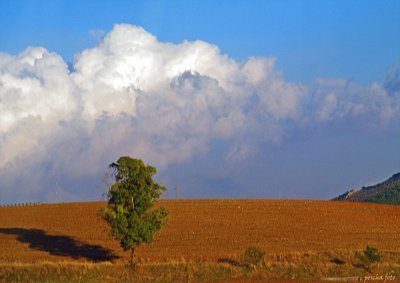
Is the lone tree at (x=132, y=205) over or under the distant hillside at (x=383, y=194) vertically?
under

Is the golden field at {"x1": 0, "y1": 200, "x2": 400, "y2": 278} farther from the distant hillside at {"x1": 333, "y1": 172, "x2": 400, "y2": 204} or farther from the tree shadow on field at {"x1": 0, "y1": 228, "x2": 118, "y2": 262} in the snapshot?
the distant hillside at {"x1": 333, "y1": 172, "x2": 400, "y2": 204}

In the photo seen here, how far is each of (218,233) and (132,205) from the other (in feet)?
61.7

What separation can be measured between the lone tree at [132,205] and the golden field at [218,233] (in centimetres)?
252

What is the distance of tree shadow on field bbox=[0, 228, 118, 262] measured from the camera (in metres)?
72.1

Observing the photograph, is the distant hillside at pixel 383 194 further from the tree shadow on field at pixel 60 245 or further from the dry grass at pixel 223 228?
the tree shadow on field at pixel 60 245

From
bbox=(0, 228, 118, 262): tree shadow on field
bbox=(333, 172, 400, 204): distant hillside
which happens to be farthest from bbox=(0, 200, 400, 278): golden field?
bbox=(333, 172, 400, 204): distant hillside

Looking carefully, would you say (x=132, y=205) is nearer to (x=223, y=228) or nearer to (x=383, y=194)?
(x=223, y=228)

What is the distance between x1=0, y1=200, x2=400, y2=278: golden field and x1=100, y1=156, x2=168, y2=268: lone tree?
252cm

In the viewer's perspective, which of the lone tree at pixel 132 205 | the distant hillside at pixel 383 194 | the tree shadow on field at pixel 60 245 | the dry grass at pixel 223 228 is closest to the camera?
the lone tree at pixel 132 205

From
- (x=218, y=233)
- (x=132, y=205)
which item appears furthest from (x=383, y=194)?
(x=132, y=205)

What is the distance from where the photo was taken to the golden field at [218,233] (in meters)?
68.4

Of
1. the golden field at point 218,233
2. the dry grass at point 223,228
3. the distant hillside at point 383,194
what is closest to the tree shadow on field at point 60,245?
the golden field at point 218,233

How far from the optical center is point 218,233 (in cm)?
8244

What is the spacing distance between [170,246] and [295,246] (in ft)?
41.8
